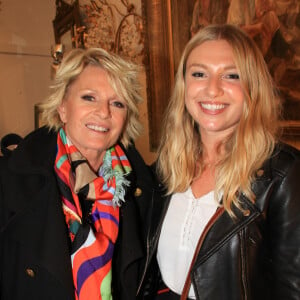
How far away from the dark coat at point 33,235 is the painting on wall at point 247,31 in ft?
4.91

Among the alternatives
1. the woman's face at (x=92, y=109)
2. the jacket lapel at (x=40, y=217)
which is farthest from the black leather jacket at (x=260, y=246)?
the woman's face at (x=92, y=109)

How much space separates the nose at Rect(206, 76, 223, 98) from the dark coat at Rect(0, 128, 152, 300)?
2.41ft

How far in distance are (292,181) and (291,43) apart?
1.31 metres

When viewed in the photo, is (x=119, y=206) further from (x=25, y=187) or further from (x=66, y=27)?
(x=66, y=27)

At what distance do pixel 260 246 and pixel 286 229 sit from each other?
13 centimetres

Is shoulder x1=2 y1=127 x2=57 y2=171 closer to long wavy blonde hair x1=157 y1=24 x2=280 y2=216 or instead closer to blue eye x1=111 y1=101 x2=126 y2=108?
blue eye x1=111 y1=101 x2=126 y2=108

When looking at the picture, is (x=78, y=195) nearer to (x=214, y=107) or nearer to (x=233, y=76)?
(x=214, y=107)

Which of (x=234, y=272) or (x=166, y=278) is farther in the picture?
(x=166, y=278)

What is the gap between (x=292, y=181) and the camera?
1086 millimetres

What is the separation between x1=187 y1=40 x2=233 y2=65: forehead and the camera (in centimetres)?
126

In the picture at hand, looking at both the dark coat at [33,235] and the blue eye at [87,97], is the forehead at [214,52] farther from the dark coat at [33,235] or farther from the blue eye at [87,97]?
the dark coat at [33,235]

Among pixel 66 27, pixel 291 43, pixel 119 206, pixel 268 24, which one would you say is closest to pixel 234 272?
pixel 119 206

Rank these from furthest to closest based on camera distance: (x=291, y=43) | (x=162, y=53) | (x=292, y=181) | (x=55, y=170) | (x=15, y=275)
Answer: (x=162, y=53) → (x=291, y=43) → (x=55, y=170) → (x=15, y=275) → (x=292, y=181)

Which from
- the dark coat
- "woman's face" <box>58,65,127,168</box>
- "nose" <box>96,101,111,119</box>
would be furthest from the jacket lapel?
"nose" <box>96,101,111,119</box>
